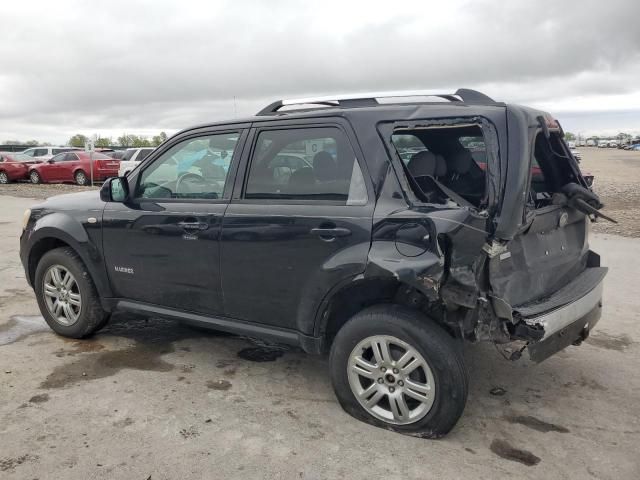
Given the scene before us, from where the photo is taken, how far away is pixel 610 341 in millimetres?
4898

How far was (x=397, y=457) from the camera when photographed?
10.1ft

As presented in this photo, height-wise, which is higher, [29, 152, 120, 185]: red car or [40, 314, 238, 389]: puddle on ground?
[29, 152, 120, 185]: red car

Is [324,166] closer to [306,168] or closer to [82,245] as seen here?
[306,168]

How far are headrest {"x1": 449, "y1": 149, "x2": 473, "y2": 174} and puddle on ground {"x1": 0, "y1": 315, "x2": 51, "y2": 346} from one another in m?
3.81

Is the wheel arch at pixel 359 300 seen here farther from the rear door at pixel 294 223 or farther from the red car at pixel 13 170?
the red car at pixel 13 170

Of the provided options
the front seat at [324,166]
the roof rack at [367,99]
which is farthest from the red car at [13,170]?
the front seat at [324,166]

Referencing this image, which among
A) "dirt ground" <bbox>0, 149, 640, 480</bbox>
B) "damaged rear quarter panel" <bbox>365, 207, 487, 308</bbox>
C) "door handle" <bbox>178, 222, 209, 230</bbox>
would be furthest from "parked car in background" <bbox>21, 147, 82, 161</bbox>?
"damaged rear quarter panel" <bbox>365, 207, 487, 308</bbox>

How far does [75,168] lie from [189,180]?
70.5ft

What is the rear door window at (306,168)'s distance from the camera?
348 centimetres

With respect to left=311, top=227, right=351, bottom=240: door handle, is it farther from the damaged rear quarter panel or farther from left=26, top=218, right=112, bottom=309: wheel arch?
left=26, top=218, right=112, bottom=309: wheel arch

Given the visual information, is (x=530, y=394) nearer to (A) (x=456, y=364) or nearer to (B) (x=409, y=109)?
(A) (x=456, y=364)

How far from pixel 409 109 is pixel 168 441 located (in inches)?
93.7

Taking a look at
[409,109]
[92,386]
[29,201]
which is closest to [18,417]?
[92,386]

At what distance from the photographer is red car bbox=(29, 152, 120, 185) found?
2333 centimetres
